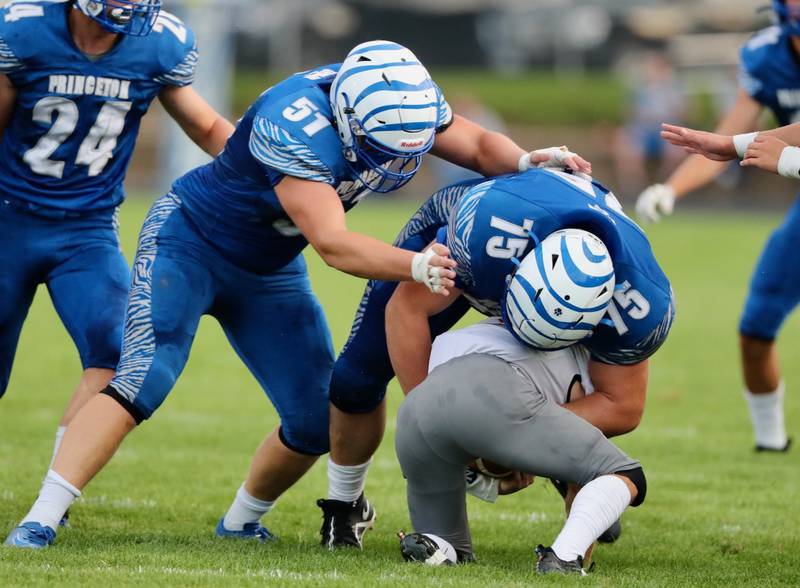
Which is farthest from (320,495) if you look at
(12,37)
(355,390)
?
(12,37)

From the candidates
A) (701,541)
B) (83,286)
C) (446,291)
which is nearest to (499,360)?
(446,291)

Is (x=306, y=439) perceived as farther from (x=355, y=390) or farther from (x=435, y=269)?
(x=435, y=269)

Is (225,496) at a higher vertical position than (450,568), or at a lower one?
lower

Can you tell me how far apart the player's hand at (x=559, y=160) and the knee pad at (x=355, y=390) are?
891mm

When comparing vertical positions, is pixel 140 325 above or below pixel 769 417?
above

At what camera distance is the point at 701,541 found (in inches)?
193

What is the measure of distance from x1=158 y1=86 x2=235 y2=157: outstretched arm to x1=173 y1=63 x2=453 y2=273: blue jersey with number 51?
35 centimetres

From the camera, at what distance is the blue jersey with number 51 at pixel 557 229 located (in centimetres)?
401

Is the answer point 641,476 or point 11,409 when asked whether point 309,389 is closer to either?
point 641,476

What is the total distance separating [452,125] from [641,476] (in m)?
1.41

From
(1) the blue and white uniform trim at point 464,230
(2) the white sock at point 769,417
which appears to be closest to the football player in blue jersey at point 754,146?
(1) the blue and white uniform trim at point 464,230

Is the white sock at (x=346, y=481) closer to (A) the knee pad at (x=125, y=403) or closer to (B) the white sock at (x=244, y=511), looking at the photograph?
(B) the white sock at (x=244, y=511)

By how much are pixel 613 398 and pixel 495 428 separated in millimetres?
482

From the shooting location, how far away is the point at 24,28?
16.1ft
